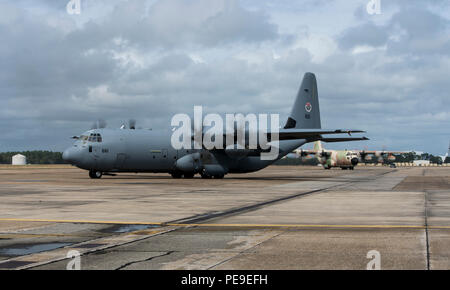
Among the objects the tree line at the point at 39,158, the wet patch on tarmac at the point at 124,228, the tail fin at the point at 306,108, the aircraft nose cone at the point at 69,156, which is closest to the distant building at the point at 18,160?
the tree line at the point at 39,158

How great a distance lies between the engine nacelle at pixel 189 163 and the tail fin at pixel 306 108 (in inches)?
385

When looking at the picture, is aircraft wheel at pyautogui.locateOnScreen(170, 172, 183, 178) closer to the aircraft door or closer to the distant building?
the aircraft door

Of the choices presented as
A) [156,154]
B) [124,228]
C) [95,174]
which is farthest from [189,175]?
[124,228]

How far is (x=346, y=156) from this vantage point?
84250mm

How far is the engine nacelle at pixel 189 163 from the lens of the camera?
3934cm

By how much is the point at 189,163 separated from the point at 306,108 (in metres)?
12.6

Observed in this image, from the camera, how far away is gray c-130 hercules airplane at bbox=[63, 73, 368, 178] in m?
36.7

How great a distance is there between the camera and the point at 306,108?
45.0 metres

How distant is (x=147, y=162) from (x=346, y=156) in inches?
2082

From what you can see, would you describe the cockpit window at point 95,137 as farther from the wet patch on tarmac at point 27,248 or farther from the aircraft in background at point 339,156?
the aircraft in background at point 339,156

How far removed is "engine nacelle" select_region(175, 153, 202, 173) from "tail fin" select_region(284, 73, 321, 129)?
9.78 metres

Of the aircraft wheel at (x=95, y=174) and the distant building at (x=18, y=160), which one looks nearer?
the aircraft wheel at (x=95, y=174)
